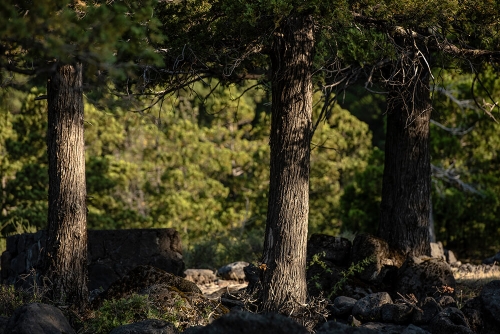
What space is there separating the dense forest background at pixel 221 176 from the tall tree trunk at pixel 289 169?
8.23 m

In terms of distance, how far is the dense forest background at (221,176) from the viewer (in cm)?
2044

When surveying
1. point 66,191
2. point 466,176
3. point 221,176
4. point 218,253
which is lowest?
point 218,253

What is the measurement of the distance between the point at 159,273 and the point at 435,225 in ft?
45.0

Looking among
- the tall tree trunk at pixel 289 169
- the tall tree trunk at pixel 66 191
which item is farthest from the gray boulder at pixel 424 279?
the tall tree trunk at pixel 66 191

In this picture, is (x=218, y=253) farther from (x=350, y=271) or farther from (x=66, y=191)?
(x=66, y=191)

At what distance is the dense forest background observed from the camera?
20438mm

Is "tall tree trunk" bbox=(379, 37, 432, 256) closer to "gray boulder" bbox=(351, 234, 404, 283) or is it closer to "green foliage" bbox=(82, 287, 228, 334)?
"gray boulder" bbox=(351, 234, 404, 283)

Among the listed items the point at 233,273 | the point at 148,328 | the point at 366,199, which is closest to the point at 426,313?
the point at 148,328

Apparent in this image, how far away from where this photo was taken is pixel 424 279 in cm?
→ 1055

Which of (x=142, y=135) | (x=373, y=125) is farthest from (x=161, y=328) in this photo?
(x=373, y=125)

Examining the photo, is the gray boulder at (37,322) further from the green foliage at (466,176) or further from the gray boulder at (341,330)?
the green foliage at (466,176)

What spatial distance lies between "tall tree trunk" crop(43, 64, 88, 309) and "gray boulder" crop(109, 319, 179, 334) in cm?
224

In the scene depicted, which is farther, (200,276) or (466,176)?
(466,176)

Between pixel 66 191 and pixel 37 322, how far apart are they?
2440mm
